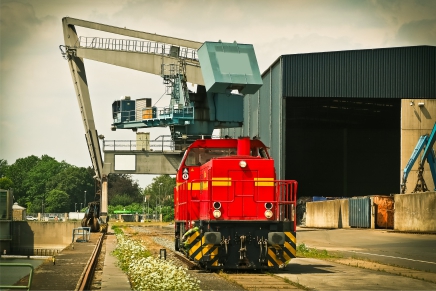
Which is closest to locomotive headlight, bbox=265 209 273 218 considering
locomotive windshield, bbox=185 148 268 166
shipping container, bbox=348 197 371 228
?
locomotive windshield, bbox=185 148 268 166

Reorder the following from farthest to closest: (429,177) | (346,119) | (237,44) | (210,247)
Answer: (346,119), (429,177), (237,44), (210,247)

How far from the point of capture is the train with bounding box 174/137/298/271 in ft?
53.8

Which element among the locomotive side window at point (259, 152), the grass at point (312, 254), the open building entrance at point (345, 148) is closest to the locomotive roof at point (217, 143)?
the locomotive side window at point (259, 152)

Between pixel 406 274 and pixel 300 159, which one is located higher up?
pixel 300 159

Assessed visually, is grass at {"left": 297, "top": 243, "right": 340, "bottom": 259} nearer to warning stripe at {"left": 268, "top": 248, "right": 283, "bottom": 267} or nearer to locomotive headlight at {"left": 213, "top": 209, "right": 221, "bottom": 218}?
warning stripe at {"left": 268, "top": 248, "right": 283, "bottom": 267}

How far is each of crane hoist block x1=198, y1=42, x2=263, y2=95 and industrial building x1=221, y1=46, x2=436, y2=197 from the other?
13.5m

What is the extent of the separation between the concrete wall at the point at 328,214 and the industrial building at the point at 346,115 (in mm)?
2051

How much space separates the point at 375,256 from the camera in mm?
23141

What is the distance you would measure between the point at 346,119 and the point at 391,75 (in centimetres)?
851

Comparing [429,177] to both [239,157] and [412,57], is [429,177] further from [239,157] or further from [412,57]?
[239,157]

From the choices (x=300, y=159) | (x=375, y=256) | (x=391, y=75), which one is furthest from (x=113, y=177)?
(x=375, y=256)

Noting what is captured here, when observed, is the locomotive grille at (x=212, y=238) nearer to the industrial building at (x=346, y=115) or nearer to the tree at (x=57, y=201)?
the industrial building at (x=346, y=115)

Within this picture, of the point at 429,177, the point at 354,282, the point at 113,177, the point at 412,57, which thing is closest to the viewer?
the point at 354,282

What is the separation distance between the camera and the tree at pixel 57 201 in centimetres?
13620
